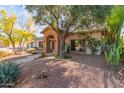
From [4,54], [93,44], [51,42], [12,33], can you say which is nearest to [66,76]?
[4,54]

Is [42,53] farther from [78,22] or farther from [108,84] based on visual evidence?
[108,84]

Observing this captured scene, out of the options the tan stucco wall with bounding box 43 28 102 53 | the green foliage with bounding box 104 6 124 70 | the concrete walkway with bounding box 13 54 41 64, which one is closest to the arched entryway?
the tan stucco wall with bounding box 43 28 102 53

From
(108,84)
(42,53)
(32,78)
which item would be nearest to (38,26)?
(42,53)

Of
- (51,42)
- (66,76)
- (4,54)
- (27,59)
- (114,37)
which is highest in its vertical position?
(114,37)

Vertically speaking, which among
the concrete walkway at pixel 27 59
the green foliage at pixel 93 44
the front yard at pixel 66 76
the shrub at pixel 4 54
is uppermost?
the green foliage at pixel 93 44

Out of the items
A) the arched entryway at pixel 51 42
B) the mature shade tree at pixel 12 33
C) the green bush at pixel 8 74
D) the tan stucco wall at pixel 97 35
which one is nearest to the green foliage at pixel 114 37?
the tan stucco wall at pixel 97 35

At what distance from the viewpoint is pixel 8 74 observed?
733cm

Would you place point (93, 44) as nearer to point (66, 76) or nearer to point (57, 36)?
point (57, 36)

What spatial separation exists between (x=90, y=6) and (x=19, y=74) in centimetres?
446

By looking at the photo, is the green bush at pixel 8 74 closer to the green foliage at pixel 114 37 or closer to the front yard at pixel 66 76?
the front yard at pixel 66 76

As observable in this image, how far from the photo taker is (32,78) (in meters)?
7.48

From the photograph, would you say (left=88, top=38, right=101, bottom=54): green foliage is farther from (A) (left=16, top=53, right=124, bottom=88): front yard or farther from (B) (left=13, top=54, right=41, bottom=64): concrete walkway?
(A) (left=16, top=53, right=124, bottom=88): front yard

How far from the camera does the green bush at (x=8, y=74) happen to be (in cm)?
711
